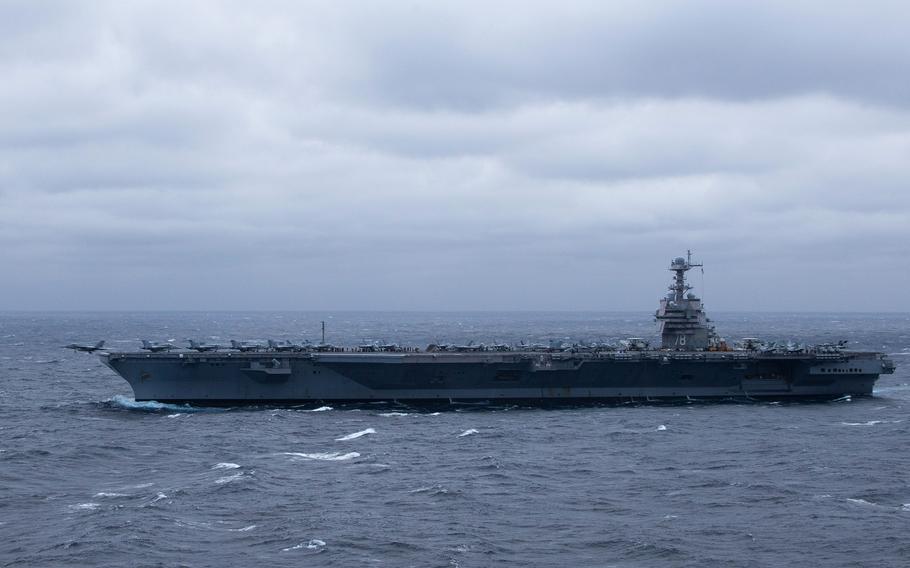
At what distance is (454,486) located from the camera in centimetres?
2928

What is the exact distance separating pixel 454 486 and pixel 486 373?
17999mm

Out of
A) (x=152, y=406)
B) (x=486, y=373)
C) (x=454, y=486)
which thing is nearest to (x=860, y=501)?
(x=454, y=486)

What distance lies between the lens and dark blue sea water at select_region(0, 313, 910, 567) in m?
22.7

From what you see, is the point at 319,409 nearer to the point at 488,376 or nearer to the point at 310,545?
the point at 488,376

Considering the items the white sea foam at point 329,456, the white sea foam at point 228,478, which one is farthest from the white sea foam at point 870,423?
the white sea foam at point 228,478

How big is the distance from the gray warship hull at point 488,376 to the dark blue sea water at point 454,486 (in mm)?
1335

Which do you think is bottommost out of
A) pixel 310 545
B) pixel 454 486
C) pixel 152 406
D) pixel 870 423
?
pixel 310 545

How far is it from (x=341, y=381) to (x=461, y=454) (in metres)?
13.2

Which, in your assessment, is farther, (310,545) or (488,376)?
(488,376)

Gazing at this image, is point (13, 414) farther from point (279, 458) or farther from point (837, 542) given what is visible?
point (837, 542)

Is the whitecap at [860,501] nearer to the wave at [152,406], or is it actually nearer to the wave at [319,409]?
the wave at [319,409]

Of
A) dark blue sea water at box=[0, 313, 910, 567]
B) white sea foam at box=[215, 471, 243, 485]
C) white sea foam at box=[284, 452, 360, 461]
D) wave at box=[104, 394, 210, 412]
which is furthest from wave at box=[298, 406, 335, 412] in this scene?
white sea foam at box=[215, 471, 243, 485]

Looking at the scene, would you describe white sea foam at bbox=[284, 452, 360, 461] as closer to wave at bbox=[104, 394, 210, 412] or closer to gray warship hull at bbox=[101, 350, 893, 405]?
gray warship hull at bbox=[101, 350, 893, 405]

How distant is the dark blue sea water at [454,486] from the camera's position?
2272cm
